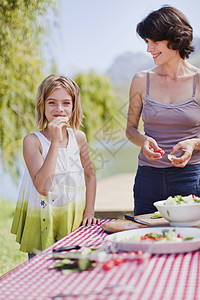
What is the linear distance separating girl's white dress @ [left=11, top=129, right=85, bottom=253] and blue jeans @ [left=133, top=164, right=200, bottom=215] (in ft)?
0.90

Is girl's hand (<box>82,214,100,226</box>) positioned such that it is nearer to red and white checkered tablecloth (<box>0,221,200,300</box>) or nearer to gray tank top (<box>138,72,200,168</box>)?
gray tank top (<box>138,72,200,168</box>)

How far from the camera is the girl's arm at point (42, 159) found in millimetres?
1566

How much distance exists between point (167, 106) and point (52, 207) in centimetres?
64

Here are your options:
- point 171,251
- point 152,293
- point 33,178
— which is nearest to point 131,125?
point 33,178

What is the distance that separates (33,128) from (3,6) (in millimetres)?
1271

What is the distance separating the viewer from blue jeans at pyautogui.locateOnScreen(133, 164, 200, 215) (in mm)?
1718

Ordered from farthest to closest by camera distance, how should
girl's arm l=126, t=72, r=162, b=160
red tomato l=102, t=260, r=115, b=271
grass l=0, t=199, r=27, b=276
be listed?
1. grass l=0, t=199, r=27, b=276
2. girl's arm l=126, t=72, r=162, b=160
3. red tomato l=102, t=260, r=115, b=271

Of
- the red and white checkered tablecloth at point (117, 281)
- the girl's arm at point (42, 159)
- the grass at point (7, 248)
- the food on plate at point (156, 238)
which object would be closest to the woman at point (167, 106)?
the girl's arm at point (42, 159)

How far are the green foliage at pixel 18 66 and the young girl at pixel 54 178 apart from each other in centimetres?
217

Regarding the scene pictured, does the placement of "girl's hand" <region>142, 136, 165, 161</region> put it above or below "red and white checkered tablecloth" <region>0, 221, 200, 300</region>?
above

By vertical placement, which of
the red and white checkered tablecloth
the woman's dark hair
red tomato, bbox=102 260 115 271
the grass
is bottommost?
the grass

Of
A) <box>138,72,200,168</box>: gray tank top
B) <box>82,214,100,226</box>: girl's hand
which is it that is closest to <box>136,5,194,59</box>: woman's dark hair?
<box>138,72,200,168</box>: gray tank top

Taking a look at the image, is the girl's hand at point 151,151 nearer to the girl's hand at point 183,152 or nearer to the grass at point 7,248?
the girl's hand at point 183,152

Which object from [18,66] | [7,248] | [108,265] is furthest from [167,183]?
[7,248]
